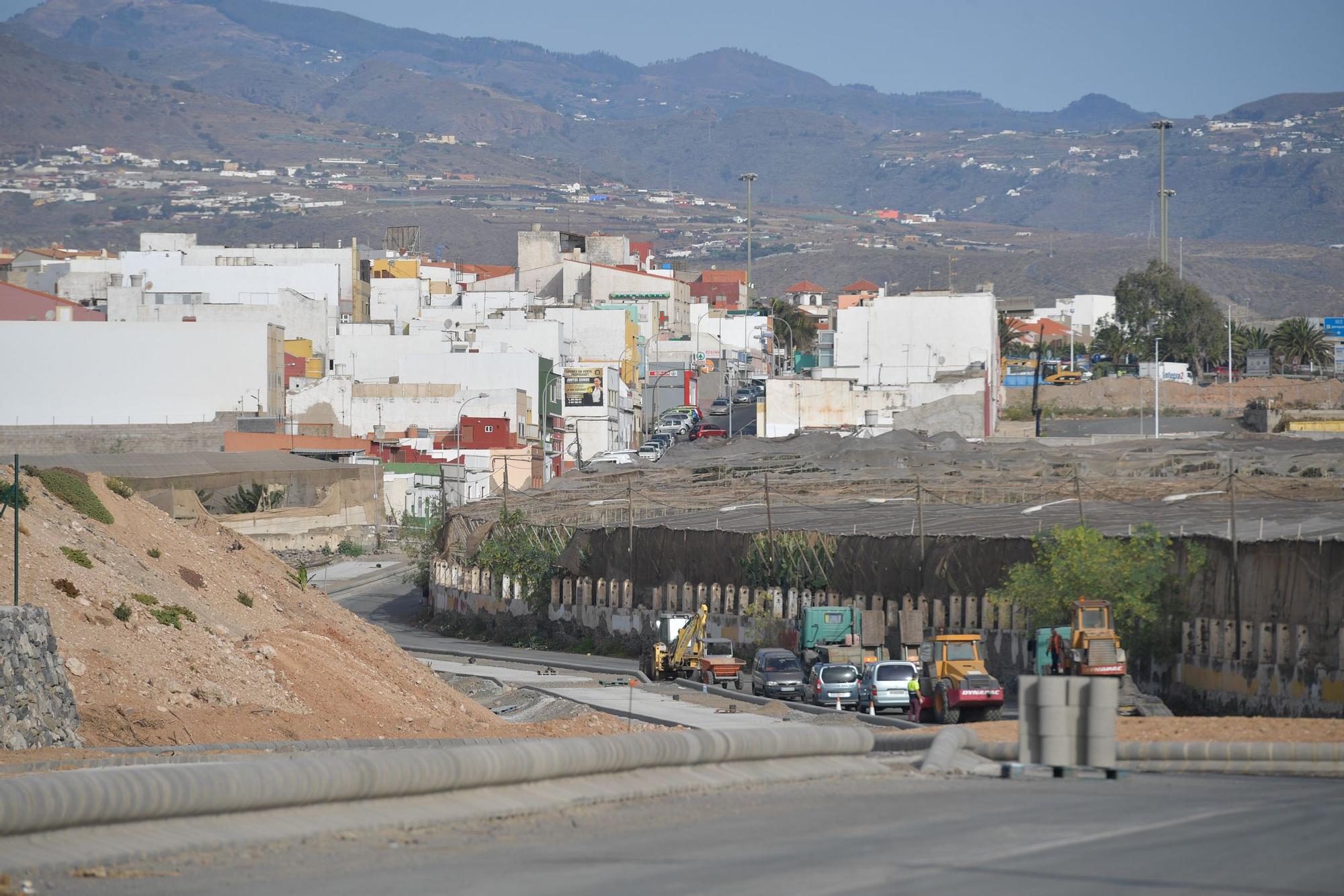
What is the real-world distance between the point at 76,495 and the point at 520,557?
22.9 m

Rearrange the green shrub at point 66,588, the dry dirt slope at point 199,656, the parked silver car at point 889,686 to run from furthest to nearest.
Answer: the parked silver car at point 889,686 → the green shrub at point 66,588 → the dry dirt slope at point 199,656

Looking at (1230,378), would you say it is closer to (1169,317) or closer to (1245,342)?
(1245,342)

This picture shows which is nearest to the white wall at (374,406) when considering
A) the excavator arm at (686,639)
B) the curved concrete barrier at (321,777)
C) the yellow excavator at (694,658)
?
the yellow excavator at (694,658)

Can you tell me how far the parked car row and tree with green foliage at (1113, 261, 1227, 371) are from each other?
103m

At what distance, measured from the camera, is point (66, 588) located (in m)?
29.8

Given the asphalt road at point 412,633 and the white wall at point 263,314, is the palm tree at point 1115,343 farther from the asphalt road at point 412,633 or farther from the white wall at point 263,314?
the asphalt road at point 412,633

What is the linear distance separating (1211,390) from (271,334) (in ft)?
197

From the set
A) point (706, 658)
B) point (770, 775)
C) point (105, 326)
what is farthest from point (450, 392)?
point (770, 775)

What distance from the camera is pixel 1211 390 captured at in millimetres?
113688

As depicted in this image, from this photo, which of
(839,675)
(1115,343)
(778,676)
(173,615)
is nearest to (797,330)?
(1115,343)

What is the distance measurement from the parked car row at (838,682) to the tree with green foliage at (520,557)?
17.9 m

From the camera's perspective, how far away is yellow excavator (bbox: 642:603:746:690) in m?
42.7

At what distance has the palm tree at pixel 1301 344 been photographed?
126 meters

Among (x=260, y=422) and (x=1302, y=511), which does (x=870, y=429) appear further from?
(x=1302, y=511)
